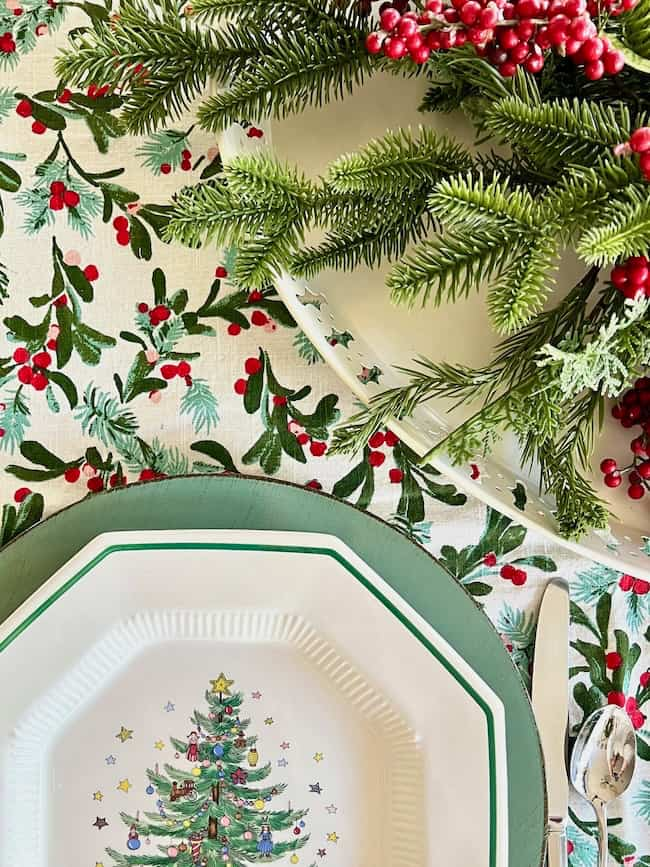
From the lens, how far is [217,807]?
643 mm

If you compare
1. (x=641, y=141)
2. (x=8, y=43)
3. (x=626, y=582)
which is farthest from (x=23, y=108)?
→ (x=626, y=582)

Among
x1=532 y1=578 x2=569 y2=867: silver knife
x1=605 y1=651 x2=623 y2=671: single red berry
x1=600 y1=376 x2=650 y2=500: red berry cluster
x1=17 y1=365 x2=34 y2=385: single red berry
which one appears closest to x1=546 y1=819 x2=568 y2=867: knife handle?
x1=532 y1=578 x2=569 y2=867: silver knife

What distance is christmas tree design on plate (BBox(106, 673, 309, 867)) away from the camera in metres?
0.64

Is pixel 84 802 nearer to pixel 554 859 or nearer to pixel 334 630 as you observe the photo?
pixel 334 630

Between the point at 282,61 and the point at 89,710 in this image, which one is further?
the point at 89,710

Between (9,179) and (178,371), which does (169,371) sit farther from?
(9,179)

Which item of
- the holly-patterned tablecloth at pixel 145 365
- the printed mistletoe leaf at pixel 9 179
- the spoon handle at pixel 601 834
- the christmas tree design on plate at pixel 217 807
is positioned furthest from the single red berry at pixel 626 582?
the printed mistletoe leaf at pixel 9 179

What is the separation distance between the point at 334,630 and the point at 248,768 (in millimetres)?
121

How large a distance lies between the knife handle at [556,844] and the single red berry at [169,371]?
41 cm

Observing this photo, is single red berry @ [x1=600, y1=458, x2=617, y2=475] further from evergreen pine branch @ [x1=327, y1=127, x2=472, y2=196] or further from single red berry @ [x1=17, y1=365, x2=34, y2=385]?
single red berry @ [x1=17, y1=365, x2=34, y2=385]

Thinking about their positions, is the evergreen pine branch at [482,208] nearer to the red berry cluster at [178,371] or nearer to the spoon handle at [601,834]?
the red berry cluster at [178,371]

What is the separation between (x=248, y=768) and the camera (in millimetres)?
647

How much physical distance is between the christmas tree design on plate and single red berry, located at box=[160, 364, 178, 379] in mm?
218

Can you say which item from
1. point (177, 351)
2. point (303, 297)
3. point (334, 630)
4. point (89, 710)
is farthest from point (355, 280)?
point (89, 710)
